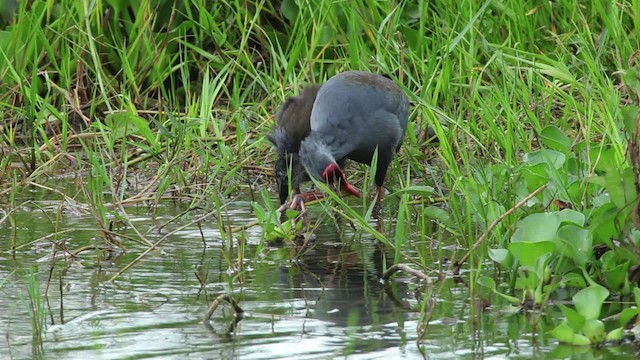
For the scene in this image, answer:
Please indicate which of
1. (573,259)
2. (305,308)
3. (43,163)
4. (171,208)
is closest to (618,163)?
(573,259)

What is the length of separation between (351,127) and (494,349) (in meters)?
2.52

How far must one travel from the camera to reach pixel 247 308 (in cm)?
388

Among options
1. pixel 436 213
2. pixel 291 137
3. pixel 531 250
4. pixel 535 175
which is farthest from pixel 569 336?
pixel 291 137

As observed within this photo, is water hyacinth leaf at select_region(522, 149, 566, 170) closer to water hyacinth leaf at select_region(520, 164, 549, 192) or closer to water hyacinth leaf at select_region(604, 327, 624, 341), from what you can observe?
water hyacinth leaf at select_region(520, 164, 549, 192)

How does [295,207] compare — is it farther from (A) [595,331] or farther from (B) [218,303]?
(A) [595,331]

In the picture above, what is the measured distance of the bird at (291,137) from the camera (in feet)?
19.4

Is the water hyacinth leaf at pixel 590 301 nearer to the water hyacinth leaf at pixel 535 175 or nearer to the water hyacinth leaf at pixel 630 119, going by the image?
the water hyacinth leaf at pixel 630 119

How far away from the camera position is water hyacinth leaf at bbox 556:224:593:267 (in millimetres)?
3877

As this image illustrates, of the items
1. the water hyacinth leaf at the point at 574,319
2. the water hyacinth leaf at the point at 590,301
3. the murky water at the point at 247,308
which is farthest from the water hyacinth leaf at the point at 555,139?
the water hyacinth leaf at the point at 574,319

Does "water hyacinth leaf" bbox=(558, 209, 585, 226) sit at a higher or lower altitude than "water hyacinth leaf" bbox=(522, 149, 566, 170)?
lower

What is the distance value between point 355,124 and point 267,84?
4.38ft

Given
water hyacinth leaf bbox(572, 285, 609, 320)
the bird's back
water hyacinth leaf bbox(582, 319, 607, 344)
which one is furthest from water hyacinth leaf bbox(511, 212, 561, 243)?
the bird's back

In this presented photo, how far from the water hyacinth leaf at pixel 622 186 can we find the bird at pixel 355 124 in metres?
1.98

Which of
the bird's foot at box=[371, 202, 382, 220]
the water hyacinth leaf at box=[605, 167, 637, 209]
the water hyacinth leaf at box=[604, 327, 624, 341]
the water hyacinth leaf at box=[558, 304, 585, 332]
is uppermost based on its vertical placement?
the water hyacinth leaf at box=[605, 167, 637, 209]
